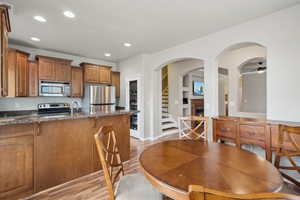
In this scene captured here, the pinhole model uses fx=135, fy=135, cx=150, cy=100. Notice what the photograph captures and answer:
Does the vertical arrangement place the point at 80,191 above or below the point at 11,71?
below

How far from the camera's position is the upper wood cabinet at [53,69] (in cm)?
381

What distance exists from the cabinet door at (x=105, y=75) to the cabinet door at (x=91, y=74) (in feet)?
0.46

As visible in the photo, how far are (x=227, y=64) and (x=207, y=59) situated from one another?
159 cm

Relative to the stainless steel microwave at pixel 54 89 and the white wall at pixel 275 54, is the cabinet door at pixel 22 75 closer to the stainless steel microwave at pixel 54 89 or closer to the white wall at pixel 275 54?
the stainless steel microwave at pixel 54 89

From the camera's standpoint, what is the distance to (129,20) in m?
2.61

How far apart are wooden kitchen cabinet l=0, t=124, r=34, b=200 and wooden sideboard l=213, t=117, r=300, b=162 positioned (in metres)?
3.07

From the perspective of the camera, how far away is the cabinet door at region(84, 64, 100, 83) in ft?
15.2

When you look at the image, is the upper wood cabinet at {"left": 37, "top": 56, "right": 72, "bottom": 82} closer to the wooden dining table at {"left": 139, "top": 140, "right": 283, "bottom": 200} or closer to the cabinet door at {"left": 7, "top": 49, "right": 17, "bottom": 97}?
the cabinet door at {"left": 7, "top": 49, "right": 17, "bottom": 97}

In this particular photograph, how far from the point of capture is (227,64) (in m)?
4.27

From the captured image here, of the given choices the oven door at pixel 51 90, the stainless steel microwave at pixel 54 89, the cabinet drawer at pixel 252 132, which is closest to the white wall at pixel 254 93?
the cabinet drawer at pixel 252 132

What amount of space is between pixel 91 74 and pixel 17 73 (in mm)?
1868

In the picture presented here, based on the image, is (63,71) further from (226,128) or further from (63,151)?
(226,128)

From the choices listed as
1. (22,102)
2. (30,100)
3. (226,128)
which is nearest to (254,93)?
(226,128)

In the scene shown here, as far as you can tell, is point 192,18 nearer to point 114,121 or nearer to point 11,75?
point 114,121
